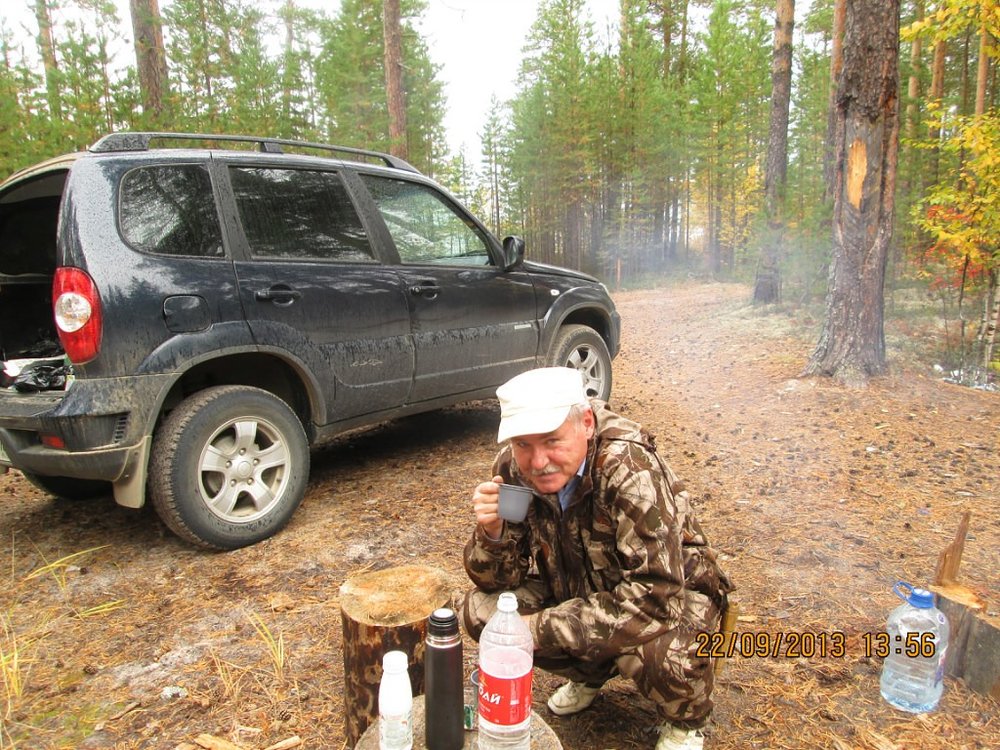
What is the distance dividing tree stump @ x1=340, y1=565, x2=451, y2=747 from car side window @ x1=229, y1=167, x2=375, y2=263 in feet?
7.45

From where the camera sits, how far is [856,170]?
6.54 meters

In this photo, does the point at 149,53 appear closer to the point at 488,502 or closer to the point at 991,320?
the point at 488,502

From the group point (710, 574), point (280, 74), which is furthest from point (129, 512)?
point (280, 74)

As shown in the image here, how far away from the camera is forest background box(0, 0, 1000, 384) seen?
8.14 m

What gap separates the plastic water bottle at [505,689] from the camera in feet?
5.33

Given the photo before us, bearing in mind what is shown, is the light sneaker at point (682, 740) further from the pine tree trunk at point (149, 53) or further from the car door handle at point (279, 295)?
the pine tree trunk at point (149, 53)

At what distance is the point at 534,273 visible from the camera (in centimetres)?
537

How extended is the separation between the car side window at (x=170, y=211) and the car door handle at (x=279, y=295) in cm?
30

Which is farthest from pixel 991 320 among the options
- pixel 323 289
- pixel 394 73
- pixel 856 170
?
pixel 394 73

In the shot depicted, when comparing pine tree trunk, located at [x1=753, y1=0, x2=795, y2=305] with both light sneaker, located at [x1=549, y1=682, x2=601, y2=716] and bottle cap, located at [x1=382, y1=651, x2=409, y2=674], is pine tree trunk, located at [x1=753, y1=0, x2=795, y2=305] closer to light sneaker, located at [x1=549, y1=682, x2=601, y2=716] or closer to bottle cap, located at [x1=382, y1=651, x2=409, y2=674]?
light sneaker, located at [x1=549, y1=682, x2=601, y2=716]

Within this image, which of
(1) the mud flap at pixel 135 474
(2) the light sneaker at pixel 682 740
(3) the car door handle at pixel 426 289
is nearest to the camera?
(2) the light sneaker at pixel 682 740

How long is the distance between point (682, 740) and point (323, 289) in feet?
9.96

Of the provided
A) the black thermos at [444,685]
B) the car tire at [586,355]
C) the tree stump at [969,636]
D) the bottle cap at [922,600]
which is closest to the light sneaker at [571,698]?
the black thermos at [444,685]

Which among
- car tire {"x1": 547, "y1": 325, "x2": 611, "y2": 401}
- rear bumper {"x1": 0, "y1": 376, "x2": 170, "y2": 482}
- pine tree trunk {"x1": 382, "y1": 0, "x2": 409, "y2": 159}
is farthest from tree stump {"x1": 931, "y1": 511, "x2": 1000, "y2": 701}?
pine tree trunk {"x1": 382, "y1": 0, "x2": 409, "y2": 159}
